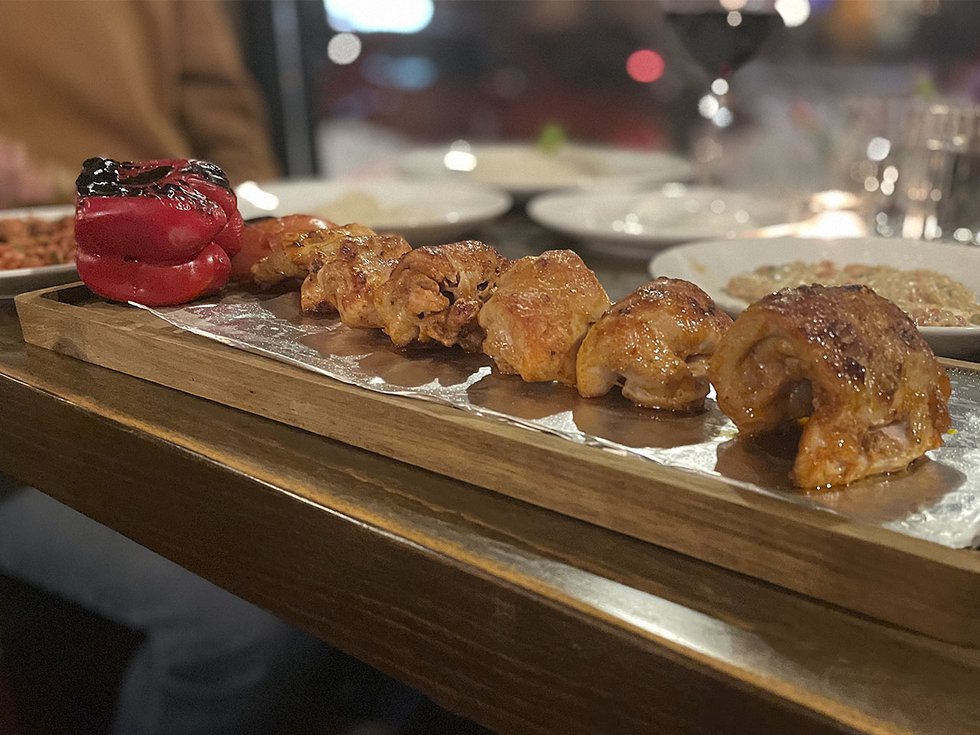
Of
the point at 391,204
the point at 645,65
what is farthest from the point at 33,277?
the point at 645,65

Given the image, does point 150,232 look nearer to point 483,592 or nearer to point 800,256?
point 483,592

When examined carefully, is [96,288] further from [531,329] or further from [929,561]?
[929,561]

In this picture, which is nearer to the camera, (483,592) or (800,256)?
(483,592)

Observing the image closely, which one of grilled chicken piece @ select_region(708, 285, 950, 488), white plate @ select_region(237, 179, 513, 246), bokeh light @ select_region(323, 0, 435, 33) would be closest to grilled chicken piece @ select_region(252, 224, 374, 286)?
white plate @ select_region(237, 179, 513, 246)

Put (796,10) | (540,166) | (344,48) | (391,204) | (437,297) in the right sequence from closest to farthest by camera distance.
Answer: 1. (437,297)
2. (391,204)
3. (540,166)
4. (796,10)
5. (344,48)

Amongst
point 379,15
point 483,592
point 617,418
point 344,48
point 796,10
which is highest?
Result: point 379,15
